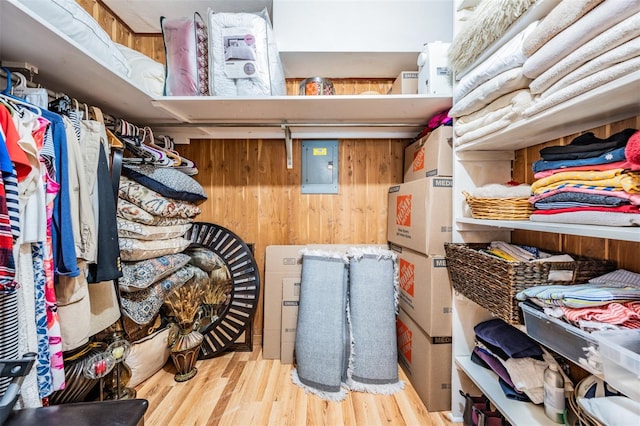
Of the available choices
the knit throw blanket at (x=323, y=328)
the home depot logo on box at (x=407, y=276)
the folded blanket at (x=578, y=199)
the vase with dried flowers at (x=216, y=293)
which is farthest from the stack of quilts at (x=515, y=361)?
the vase with dried flowers at (x=216, y=293)

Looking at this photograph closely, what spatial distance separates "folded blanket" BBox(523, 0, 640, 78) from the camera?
2.18ft

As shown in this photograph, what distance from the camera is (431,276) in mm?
1444

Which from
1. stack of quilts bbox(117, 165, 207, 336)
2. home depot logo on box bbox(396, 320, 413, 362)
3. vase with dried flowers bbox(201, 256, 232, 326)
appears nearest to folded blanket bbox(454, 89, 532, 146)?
home depot logo on box bbox(396, 320, 413, 362)

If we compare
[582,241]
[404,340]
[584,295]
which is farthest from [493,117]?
[404,340]

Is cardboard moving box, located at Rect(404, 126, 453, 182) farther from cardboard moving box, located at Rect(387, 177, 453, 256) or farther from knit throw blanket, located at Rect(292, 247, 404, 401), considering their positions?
knit throw blanket, located at Rect(292, 247, 404, 401)

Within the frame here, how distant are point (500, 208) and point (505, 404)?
0.80 m

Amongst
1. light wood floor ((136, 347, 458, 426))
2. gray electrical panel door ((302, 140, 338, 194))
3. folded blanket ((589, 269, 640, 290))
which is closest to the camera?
folded blanket ((589, 269, 640, 290))

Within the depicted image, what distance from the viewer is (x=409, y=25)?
1.67 meters

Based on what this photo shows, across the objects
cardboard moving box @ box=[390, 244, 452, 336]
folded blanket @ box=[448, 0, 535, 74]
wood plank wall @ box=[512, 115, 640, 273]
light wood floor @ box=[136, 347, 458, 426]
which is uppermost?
folded blanket @ box=[448, 0, 535, 74]

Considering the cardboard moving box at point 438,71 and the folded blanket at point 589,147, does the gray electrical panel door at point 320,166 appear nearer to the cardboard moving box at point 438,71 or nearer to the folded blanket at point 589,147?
the cardboard moving box at point 438,71

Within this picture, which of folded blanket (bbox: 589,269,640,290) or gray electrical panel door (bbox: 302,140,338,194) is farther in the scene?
gray electrical panel door (bbox: 302,140,338,194)

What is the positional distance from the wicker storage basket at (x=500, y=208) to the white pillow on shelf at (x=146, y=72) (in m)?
1.77

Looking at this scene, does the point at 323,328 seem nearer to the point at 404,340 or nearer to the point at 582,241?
the point at 404,340

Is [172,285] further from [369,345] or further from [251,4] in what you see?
[251,4]
